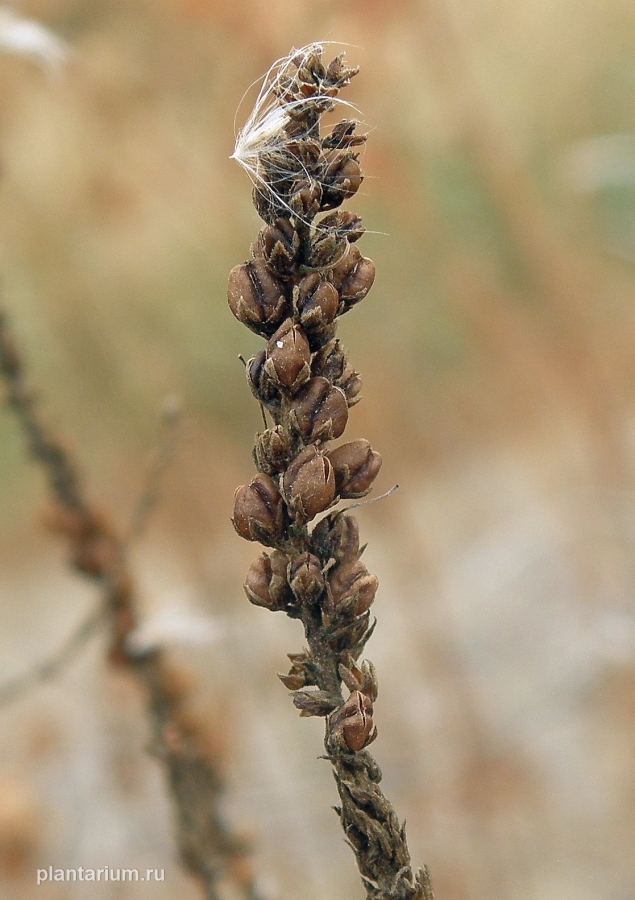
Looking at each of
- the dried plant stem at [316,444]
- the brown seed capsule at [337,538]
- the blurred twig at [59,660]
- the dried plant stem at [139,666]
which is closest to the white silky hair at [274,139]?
the dried plant stem at [316,444]

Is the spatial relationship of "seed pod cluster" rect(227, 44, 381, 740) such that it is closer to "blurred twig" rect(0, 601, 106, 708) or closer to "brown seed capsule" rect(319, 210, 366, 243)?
"brown seed capsule" rect(319, 210, 366, 243)

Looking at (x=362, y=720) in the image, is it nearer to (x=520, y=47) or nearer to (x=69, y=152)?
(x=69, y=152)

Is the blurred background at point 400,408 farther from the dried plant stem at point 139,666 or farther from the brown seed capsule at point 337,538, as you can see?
the brown seed capsule at point 337,538

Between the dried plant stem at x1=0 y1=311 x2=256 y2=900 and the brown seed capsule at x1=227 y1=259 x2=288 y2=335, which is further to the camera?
the dried plant stem at x1=0 y1=311 x2=256 y2=900

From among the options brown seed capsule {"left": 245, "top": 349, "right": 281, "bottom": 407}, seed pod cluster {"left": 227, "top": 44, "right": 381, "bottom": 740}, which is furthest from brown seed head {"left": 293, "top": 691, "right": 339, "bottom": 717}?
brown seed capsule {"left": 245, "top": 349, "right": 281, "bottom": 407}

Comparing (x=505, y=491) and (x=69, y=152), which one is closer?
(x=69, y=152)

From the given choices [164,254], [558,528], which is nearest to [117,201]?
[164,254]

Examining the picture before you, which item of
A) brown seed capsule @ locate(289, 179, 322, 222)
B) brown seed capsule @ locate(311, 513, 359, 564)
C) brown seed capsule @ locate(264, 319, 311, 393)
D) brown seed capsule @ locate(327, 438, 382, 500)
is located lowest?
brown seed capsule @ locate(311, 513, 359, 564)
